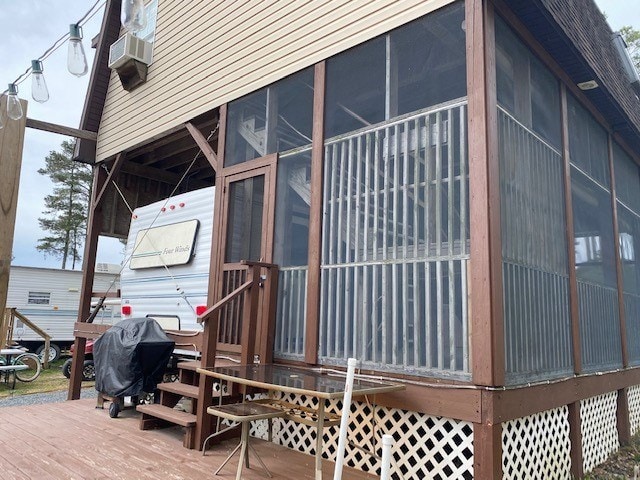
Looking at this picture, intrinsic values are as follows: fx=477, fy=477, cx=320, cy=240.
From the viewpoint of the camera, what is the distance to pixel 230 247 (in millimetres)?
5371

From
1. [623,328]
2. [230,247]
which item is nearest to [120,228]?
[230,247]

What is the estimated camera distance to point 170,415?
14.0 ft

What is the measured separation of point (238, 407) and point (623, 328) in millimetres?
4814

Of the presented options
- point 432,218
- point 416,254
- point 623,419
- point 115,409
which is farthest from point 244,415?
point 623,419

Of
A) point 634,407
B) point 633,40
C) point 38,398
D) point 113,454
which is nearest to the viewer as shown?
point 113,454

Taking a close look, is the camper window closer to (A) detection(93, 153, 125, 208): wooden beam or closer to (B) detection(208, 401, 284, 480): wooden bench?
(A) detection(93, 153, 125, 208): wooden beam

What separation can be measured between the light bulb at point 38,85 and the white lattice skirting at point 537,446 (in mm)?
3456

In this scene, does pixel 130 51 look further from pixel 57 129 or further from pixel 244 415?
pixel 244 415

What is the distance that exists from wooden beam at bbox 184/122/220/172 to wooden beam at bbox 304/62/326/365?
165 centimetres

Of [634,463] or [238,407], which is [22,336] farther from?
[634,463]

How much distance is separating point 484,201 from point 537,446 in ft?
6.49

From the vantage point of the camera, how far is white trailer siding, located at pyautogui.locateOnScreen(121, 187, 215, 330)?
5766 mm

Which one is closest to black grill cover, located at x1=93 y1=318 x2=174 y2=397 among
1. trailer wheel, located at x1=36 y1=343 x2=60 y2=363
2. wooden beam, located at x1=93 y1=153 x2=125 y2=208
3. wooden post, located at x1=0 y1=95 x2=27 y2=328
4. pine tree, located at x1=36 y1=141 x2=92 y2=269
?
wooden beam, located at x1=93 y1=153 x2=125 y2=208

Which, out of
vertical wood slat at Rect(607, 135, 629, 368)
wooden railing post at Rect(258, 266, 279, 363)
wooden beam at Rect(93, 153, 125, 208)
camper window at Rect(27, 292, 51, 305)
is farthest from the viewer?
camper window at Rect(27, 292, 51, 305)
